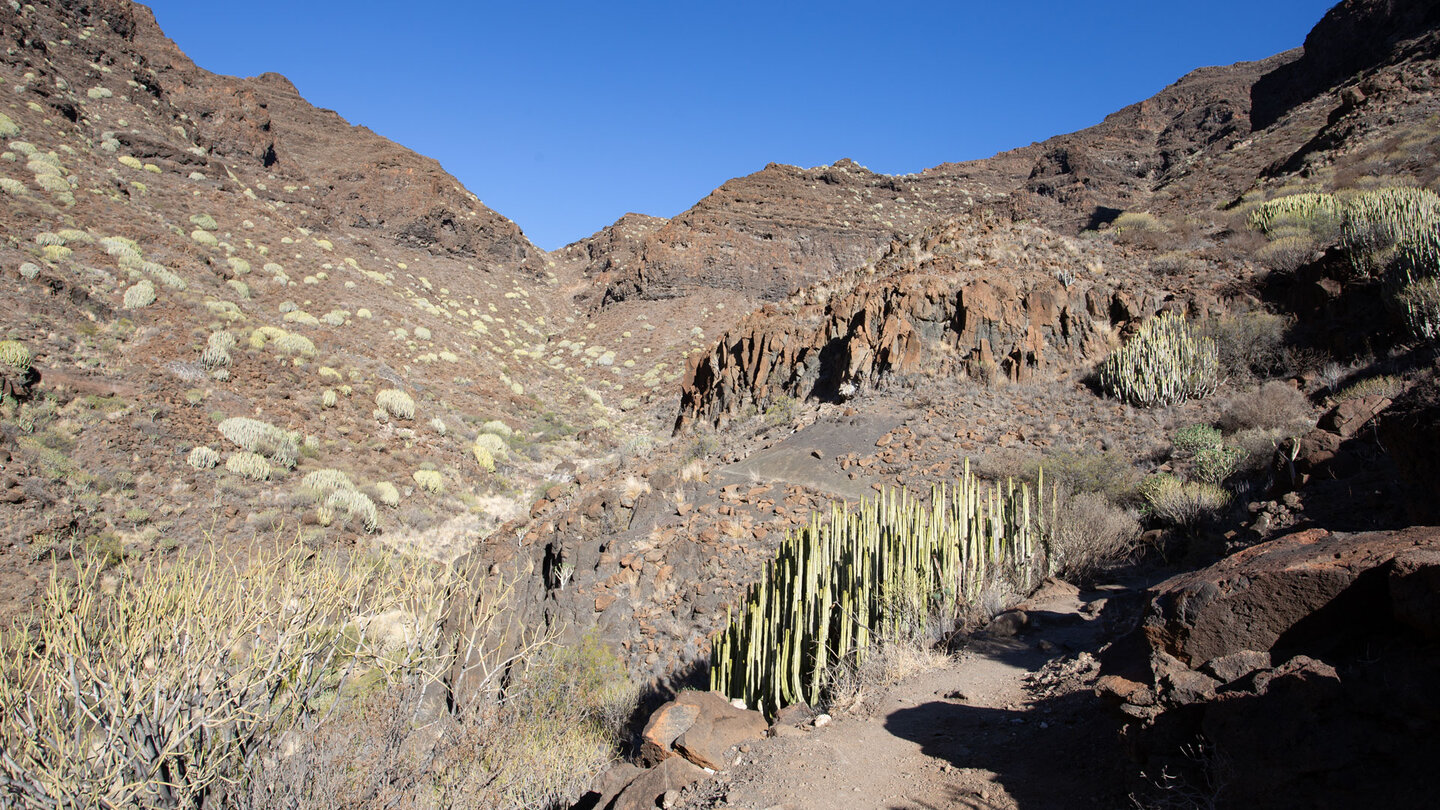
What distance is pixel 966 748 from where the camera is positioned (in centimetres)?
378

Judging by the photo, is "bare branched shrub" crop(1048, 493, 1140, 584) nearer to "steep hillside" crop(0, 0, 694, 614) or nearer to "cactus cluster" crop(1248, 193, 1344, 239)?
"steep hillside" crop(0, 0, 694, 614)

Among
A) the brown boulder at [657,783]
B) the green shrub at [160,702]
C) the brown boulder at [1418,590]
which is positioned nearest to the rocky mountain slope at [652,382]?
the brown boulder at [1418,590]

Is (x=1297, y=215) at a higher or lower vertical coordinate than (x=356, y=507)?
higher

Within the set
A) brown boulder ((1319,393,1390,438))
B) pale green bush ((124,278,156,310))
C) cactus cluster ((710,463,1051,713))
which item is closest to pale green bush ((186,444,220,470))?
pale green bush ((124,278,156,310))

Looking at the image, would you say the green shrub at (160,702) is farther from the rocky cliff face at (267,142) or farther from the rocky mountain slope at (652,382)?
the rocky cliff face at (267,142)

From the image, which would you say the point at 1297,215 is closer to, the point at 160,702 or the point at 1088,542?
the point at 1088,542

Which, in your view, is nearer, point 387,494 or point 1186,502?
point 1186,502

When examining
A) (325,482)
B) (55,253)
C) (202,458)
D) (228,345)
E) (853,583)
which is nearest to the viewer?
(853,583)

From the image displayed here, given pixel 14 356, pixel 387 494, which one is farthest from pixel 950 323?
pixel 14 356

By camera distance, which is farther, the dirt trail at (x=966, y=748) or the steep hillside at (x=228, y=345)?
the steep hillside at (x=228, y=345)

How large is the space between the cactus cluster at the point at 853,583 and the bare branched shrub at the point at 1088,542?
0.26 metres

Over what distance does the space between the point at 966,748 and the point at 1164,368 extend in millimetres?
10098

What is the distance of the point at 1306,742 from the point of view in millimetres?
2287

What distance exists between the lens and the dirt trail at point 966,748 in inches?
128
